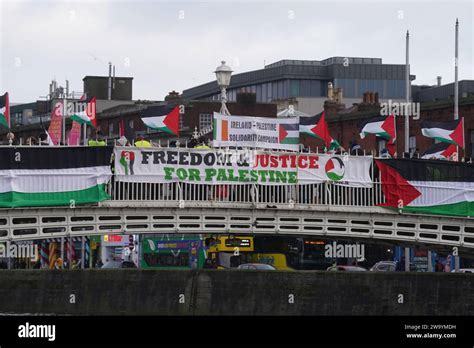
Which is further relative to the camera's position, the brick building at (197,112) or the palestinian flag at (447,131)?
the brick building at (197,112)

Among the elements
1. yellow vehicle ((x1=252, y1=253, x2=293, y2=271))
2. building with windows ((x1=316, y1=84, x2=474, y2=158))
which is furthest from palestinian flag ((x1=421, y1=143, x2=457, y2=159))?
yellow vehicle ((x1=252, y1=253, x2=293, y2=271))

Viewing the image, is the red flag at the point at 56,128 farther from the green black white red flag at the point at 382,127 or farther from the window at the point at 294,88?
the window at the point at 294,88

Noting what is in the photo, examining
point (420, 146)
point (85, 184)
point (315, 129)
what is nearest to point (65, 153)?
point (85, 184)

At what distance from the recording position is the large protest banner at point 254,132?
4153 centimetres

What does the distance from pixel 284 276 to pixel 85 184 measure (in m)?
8.89

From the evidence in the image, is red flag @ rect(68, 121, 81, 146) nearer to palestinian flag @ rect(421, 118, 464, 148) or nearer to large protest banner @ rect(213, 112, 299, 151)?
large protest banner @ rect(213, 112, 299, 151)

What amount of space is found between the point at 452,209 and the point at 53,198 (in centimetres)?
1444

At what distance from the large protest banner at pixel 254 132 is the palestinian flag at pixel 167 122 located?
2.13 m

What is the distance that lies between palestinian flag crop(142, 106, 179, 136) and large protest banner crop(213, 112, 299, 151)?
2.13 meters

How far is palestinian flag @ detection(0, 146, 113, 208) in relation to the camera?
39438 mm

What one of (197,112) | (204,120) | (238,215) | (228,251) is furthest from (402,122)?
(238,215)

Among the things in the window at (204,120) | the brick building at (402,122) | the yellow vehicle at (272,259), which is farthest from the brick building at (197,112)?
the yellow vehicle at (272,259)

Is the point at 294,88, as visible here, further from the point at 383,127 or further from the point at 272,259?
the point at 383,127

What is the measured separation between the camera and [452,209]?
4488 cm
